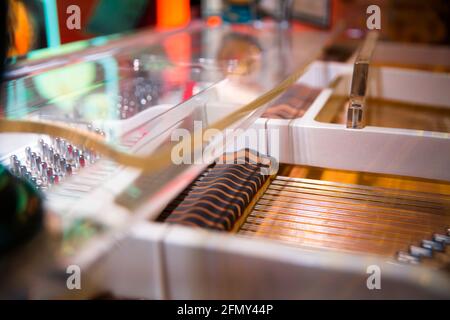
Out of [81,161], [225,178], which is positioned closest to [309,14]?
[225,178]

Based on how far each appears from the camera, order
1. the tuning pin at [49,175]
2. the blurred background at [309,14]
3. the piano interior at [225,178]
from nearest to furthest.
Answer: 1. the piano interior at [225,178]
2. the tuning pin at [49,175]
3. the blurred background at [309,14]

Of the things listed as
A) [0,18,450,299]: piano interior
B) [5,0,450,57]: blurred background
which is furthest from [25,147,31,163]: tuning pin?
[5,0,450,57]: blurred background

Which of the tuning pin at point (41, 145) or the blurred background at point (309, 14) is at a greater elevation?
the blurred background at point (309, 14)

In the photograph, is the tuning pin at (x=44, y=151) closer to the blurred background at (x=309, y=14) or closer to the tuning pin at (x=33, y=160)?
the tuning pin at (x=33, y=160)

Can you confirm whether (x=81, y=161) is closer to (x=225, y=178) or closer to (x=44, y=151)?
(x=44, y=151)

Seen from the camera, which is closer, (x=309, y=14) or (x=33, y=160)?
(x=33, y=160)

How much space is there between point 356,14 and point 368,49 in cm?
145

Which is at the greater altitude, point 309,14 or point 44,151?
point 309,14

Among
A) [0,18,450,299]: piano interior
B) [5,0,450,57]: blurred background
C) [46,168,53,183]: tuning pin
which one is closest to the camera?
[0,18,450,299]: piano interior

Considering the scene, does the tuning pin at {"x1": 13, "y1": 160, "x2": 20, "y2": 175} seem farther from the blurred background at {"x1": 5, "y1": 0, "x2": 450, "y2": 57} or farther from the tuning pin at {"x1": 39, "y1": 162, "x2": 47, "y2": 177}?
the blurred background at {"x1": 5, "y1": 0, "x2": 450, "y2": 57}

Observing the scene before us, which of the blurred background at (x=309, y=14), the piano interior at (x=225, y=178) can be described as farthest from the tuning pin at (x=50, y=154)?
the blurred background at (x=309, y=14)

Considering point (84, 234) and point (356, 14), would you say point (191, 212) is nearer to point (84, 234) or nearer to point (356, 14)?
point (84, 234)

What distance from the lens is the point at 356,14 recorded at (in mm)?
2736
